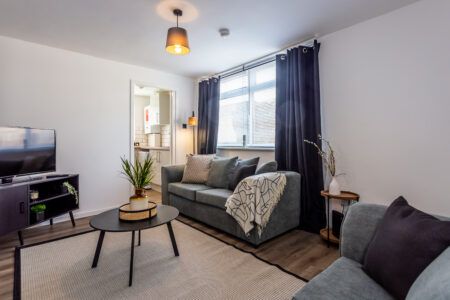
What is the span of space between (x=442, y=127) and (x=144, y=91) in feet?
18.9

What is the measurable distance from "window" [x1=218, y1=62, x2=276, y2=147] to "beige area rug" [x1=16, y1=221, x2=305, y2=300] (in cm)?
179

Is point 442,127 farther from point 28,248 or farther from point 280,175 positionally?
point 28,248

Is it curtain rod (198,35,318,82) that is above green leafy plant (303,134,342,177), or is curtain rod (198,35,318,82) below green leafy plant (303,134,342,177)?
above

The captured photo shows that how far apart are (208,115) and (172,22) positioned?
196 cm

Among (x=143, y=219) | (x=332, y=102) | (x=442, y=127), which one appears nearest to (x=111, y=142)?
(x=143, y=219)

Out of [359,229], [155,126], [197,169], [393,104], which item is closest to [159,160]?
[155,126]

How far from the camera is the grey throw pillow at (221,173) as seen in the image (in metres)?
3.08

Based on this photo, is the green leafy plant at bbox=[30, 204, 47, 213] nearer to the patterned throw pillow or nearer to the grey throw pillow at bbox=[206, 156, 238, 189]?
the patterned throw pillow

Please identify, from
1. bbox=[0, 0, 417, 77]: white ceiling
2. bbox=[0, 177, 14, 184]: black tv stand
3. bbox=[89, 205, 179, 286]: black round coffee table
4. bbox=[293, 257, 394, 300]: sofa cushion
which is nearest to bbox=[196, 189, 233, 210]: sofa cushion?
bbox=[89, 205, 179, 286]: black round coffee table

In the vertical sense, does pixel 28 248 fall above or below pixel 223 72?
below

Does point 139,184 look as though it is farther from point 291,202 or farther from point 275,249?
point 291,202

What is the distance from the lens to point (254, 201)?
2197 millimetres

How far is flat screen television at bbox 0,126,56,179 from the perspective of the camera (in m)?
2.40

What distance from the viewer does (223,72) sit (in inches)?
163
